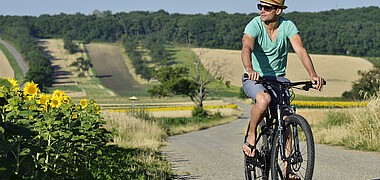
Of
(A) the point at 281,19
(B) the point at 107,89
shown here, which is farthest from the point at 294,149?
(B) the point at 107,89

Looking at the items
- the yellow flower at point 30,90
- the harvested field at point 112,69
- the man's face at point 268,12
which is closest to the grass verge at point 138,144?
the yellow flower at point 30,90

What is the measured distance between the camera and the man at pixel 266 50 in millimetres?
6086

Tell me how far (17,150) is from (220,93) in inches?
3965

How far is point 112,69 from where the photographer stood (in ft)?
406

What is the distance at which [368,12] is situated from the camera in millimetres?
143625

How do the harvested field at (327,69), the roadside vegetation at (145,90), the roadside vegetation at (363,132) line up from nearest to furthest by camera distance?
1. the roadside vegetation at (145,90)
2. the roadside vegetation at (363,132)
3. the harvested field at (327,69)

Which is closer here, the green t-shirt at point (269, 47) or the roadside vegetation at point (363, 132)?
the green t-shirt at point (269, 47)

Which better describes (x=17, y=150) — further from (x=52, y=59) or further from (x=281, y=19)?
(x=52, y=59)

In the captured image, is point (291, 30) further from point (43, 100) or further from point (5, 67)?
point (5, 67)

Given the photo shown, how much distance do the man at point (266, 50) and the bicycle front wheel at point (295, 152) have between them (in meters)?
0.37

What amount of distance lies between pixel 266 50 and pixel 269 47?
0.15 ft

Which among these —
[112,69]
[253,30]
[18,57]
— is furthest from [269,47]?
[18,57]

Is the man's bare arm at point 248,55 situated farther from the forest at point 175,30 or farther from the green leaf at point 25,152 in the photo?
the forest at point 175,30

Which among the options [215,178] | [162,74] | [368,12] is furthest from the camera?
[368,12]
